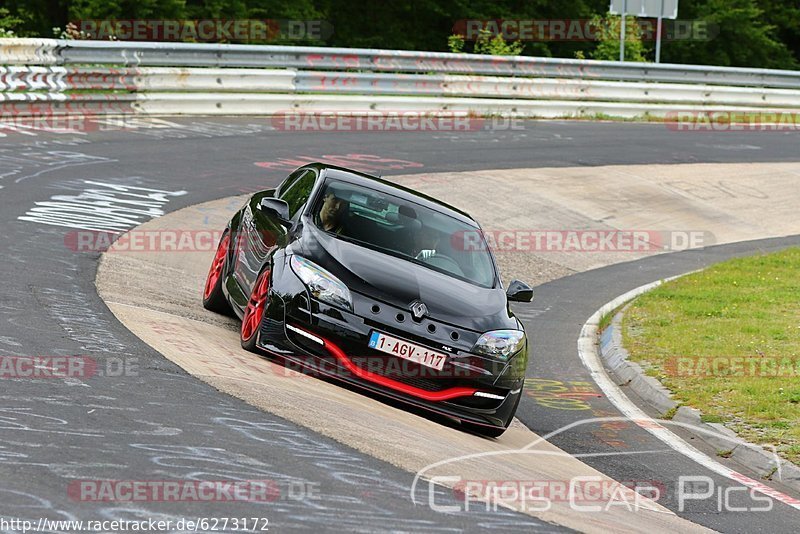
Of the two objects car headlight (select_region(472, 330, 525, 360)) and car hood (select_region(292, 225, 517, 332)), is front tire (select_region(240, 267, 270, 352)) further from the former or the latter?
car headlight (select_region(472, 330, 525, 360))

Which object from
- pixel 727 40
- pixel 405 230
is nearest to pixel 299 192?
pixel 405 230

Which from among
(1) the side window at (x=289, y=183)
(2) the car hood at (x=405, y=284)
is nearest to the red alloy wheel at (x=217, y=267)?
(1) the side window at (x=289, y=183)

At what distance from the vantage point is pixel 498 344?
8781 mm

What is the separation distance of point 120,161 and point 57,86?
3.93 m

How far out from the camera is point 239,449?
254 inches

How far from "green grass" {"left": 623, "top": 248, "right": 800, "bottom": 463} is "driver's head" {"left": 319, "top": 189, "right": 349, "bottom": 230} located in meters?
3.31

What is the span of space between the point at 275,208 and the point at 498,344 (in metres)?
2.33

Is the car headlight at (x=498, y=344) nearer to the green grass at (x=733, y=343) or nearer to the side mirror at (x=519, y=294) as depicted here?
the side mirror at (x=519, y=294)

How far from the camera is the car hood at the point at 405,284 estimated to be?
343 inches

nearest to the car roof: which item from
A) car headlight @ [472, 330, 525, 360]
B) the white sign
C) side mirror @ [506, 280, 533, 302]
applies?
side mirror @ [506, 280, 533, 302]

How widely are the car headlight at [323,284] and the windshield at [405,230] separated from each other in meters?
0.70

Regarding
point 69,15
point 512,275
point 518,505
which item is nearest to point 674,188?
point 512,275

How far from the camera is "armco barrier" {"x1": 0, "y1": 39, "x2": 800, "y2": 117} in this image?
21969 millimetres

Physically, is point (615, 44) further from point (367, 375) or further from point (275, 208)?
point (367, 375)
